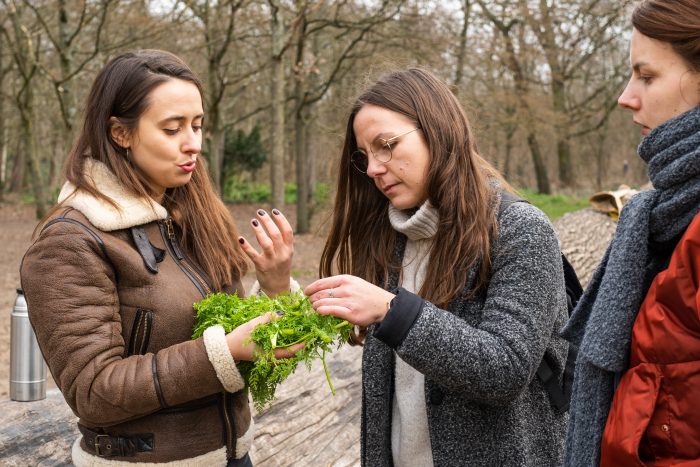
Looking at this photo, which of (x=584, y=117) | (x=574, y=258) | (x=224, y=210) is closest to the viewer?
(x=224, y=210)

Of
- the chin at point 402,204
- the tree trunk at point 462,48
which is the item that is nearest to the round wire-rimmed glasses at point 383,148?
the chin at point 402,204

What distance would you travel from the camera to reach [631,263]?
1.89m

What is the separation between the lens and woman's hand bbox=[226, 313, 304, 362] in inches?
87.2

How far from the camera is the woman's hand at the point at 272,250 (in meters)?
2.67

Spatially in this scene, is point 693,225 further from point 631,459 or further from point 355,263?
point 355,263

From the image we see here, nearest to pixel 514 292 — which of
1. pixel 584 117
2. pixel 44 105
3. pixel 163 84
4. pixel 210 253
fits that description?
pixel 210 253

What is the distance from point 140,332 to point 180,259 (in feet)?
1.04

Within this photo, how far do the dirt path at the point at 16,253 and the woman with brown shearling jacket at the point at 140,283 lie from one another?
6.22 feet

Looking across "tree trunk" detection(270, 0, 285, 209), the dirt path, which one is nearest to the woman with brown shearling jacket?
the dirt path

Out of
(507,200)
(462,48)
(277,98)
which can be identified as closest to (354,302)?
(507,200)

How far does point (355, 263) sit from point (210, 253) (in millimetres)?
561

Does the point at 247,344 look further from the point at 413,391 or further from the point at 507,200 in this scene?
the point at 507,200

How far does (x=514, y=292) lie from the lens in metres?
2.17

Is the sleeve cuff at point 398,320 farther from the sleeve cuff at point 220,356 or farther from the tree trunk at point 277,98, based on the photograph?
the tree trunk at point 277,98
